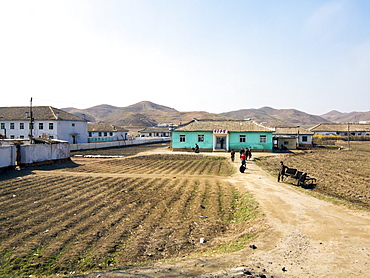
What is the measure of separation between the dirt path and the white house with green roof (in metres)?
28.9

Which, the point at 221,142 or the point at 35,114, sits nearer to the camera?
the point at 221,142

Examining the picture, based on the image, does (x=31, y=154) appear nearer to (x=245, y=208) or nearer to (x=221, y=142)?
(x=245, y=208)

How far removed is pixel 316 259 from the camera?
240 inches

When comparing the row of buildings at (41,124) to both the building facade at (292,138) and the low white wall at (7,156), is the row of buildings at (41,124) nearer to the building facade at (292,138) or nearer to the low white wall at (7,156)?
the low white wall at (7,156)

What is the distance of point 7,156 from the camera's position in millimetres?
20609

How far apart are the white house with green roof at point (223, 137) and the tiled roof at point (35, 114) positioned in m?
25.7

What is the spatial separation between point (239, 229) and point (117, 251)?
163 inches

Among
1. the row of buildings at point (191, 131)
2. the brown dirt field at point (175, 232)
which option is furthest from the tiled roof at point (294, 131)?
the brown dirt field at point (175, 232)

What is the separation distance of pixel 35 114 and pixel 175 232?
52.8m

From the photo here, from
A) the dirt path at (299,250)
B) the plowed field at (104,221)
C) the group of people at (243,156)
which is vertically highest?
the group of people at (243,156)

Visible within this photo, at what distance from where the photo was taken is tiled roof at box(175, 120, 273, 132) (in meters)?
40.1

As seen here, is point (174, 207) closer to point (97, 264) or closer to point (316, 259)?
point (97, 264)

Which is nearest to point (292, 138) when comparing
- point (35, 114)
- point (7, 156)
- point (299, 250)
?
point (7, 156)

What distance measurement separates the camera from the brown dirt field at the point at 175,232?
5.98m
